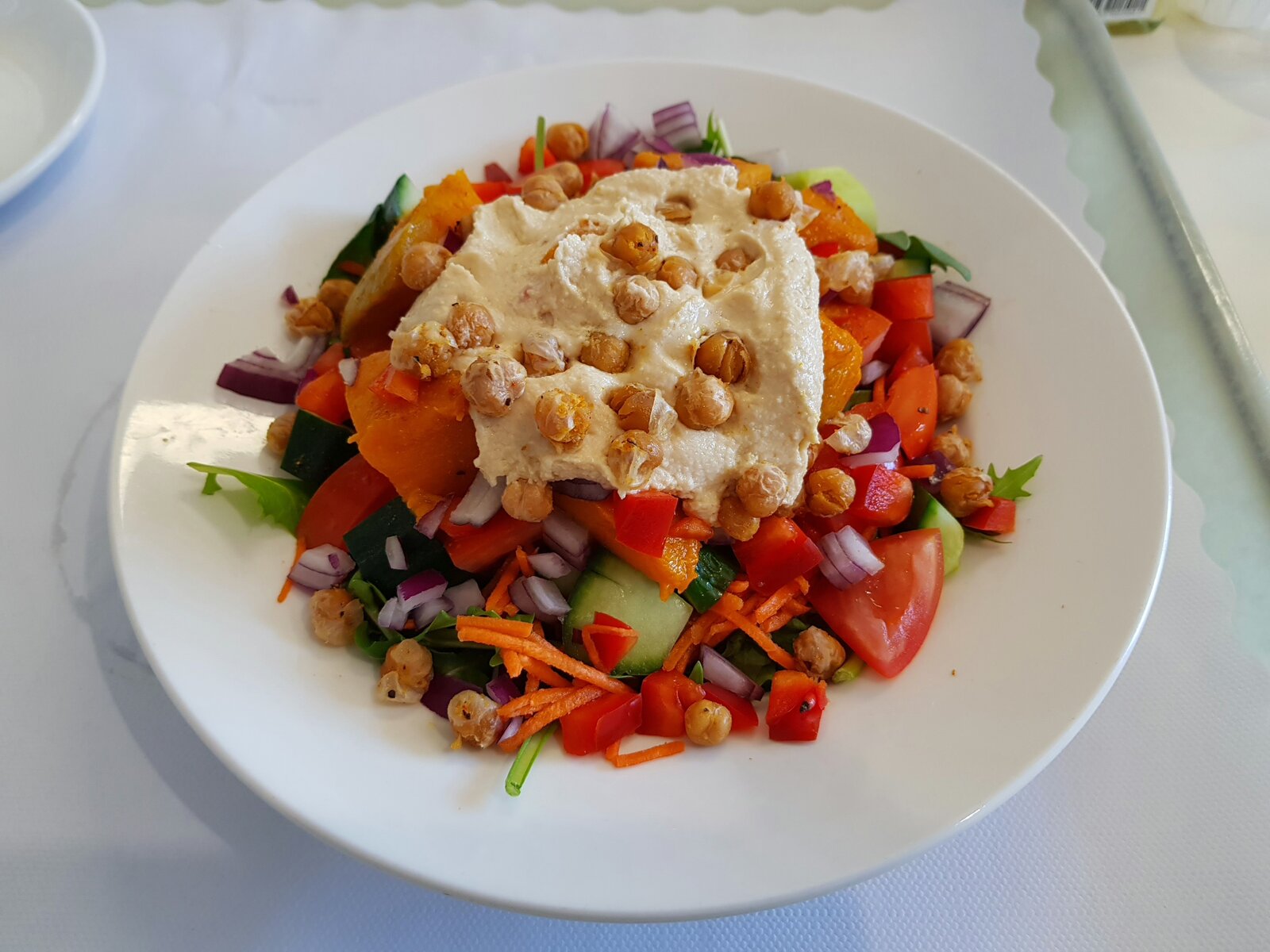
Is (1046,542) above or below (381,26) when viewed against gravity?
below

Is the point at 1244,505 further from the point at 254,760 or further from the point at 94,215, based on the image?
the point at 94,215

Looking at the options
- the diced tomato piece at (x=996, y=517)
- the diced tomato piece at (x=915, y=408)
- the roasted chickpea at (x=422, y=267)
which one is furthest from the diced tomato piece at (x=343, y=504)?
the diced tomato piece at (x=996, y=517)

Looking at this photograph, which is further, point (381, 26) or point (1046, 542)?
point (381, 26)

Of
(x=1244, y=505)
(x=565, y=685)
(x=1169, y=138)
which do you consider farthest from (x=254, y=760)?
(x=1169, y=138)

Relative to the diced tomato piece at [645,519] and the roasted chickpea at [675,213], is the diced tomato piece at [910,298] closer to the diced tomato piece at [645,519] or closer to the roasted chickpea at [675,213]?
the roasted chickpea at [675,213]

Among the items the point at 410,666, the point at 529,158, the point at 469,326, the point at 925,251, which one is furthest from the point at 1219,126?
the point at 410,666

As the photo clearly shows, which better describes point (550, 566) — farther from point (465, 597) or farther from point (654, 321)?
point (654, 321)
